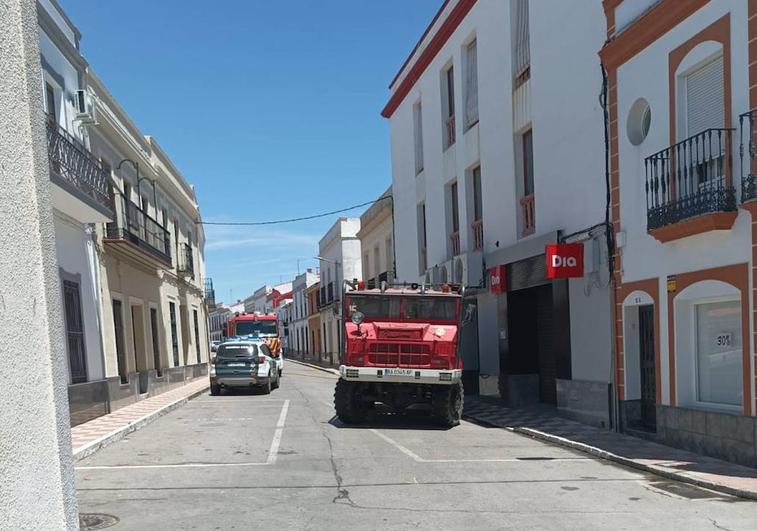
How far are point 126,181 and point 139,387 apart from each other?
6415 mm

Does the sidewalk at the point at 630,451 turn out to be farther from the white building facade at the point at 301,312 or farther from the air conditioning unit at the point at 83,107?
the white building facade at the point at 301,312

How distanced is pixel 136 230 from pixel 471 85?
36.0 feet

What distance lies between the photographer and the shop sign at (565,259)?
1267 cm

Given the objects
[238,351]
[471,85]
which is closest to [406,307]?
[471,85]

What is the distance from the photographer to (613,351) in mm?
11734

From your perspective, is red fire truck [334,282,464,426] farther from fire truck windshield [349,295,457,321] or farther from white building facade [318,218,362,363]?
white building facade [318,218,362,363]

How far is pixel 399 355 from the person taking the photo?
12867 mm

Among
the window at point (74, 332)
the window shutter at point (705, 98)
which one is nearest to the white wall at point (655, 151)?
the window shutter at point (705, 98)

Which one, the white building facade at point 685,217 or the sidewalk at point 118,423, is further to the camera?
the sidewalk at point 118,423

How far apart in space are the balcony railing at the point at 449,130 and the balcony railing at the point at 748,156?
484 inches

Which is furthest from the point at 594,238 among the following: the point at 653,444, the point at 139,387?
the point at 139,387

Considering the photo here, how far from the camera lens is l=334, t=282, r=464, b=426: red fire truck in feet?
41.9

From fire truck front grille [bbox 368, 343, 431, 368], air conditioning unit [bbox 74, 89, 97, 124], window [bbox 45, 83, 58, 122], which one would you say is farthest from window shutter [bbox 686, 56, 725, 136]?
air conditioning unit [bbox 74, 89, 97, 124]

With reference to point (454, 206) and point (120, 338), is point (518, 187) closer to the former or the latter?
point (454, 206)
